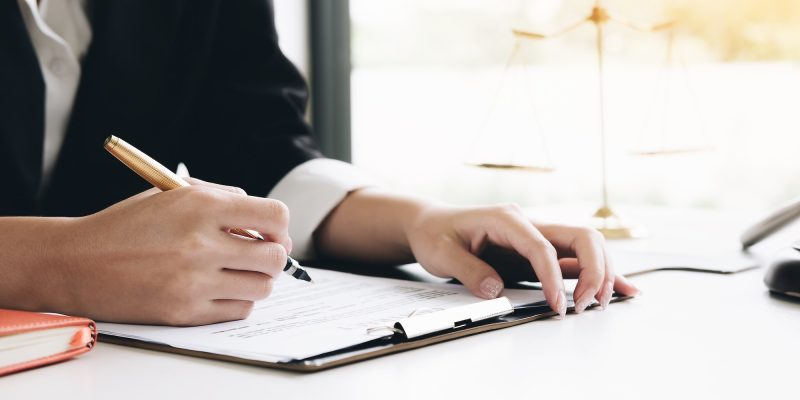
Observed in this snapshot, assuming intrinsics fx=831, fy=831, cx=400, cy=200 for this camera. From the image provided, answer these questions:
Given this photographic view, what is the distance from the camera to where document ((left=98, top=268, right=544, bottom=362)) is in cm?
56

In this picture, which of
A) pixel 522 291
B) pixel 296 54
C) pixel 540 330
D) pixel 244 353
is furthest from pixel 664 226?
pixel 296 54

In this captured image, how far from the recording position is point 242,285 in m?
0.64

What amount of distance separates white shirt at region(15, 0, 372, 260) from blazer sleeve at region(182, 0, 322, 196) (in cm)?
8

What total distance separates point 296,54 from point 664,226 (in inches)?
53.5

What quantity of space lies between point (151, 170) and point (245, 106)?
55 cm

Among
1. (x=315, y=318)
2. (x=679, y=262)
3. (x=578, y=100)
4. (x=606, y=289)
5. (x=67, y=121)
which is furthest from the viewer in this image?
(x=578, y=100)

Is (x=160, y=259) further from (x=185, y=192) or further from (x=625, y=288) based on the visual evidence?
(x=625, y=288)

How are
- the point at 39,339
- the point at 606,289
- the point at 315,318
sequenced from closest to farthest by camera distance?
the point at 39,339
the point at 315,318
the point at 606,289

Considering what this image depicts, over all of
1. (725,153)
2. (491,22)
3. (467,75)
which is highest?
(491,22)

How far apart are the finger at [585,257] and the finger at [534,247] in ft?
0.08

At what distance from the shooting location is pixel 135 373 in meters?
0.53

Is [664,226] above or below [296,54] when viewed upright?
below

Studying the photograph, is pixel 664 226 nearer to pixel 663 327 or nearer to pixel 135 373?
pixel 663 327

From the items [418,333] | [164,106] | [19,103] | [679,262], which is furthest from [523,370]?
[164,106]
